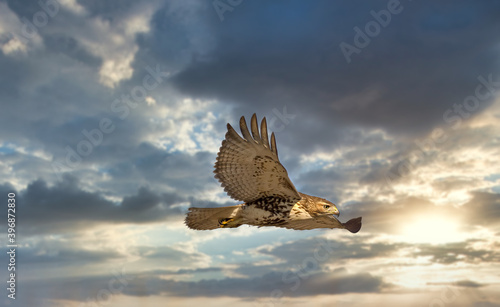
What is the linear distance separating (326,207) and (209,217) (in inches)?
120

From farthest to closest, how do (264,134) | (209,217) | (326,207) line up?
(209,217) → (326,207) → (264,134)

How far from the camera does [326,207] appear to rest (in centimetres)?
1177

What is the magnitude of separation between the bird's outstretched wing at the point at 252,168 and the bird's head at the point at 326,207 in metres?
0.64

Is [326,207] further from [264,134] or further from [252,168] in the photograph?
[264,134]

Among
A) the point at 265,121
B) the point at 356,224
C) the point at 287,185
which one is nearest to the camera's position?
the point at 265,121

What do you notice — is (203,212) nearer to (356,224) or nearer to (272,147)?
(272,147)

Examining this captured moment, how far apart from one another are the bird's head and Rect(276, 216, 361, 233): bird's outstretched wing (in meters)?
0.33

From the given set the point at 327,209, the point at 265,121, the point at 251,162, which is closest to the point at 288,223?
the point at 327,209

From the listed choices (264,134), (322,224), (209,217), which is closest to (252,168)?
(264,134)

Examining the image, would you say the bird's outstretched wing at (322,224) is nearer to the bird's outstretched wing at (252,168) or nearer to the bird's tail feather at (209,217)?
the bird's outstretched wing at (252,168)

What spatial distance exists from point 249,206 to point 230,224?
2.28 feet

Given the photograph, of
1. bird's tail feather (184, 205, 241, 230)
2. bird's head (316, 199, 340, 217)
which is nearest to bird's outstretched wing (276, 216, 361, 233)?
bird's head (316, 199, 340, 217)

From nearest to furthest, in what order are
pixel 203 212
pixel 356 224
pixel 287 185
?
1. pixel 287 185
2. pixel 203 212
3. pixel 356 224

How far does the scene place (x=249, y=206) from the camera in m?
11.7
